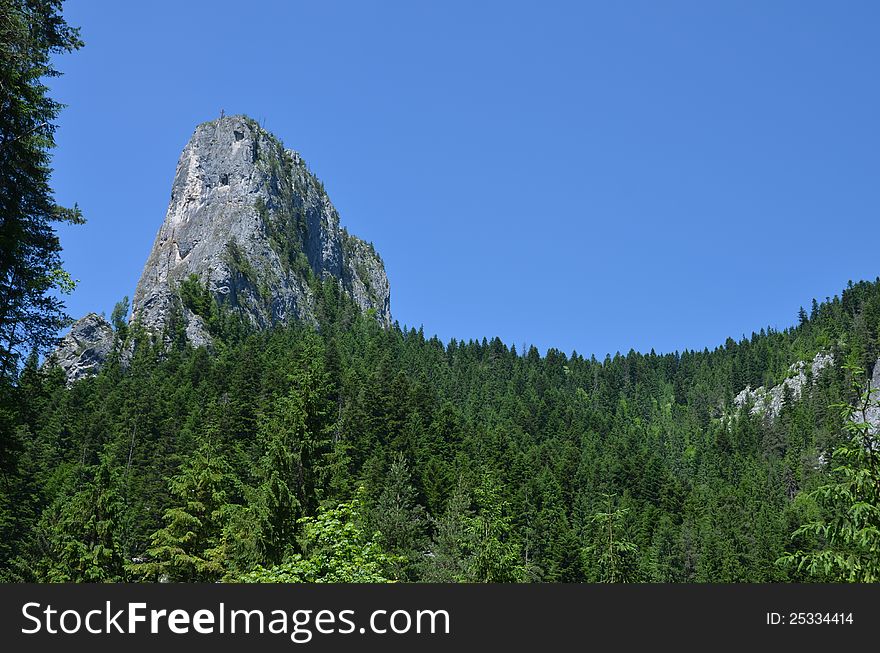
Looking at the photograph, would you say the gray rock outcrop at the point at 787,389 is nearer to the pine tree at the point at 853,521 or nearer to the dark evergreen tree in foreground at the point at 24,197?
the pine tree at the point at 853,521

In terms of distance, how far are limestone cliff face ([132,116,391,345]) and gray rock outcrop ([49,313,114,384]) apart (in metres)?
16.9

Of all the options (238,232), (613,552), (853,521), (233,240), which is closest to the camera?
(853,521)

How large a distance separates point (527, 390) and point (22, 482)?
10193cm

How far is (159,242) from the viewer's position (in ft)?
572

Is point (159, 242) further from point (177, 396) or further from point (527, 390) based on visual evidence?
point (177, 396)

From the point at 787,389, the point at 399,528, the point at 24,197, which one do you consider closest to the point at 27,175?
the point at 24,197

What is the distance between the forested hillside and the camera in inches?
1013

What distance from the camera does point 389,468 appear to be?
191 ft

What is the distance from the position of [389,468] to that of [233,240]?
120 meters

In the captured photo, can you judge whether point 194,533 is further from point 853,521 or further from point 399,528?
point 853,521

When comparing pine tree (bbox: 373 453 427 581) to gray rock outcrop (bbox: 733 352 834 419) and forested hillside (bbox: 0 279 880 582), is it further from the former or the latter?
gray rock outcrop (bbox: 733 352 834 419)

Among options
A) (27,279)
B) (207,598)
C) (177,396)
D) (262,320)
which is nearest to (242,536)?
(27,279)

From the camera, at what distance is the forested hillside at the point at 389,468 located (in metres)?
25.7

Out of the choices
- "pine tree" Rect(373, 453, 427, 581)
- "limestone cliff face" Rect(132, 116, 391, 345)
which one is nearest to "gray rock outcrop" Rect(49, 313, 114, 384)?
"limestone cliff face" Rect(132, 116, 391, 345)
